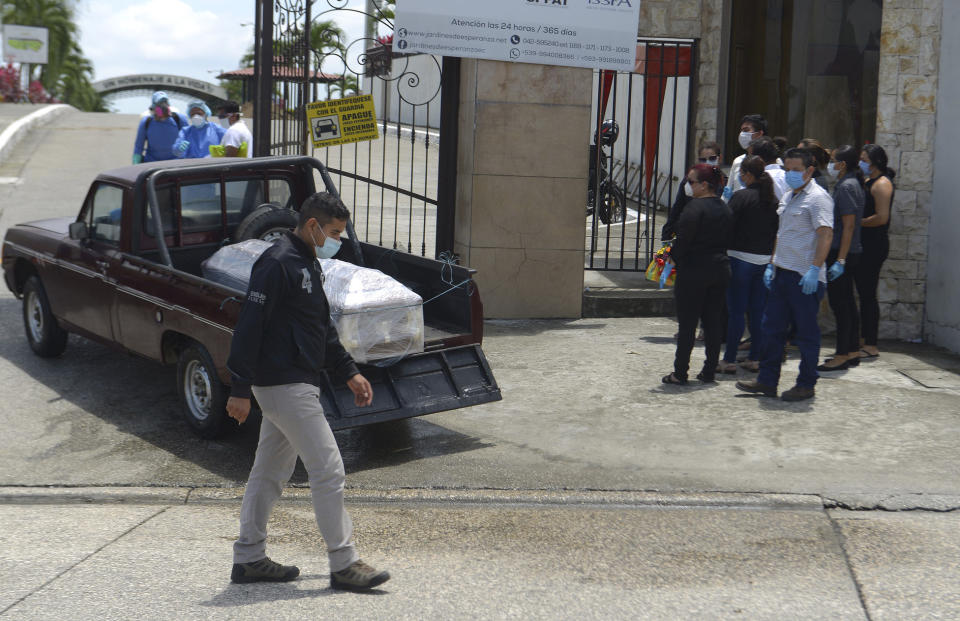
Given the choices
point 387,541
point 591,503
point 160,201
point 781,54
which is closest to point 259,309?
point 387,541

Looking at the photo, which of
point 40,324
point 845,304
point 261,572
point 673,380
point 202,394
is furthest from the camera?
point 40,324

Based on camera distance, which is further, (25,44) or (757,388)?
(25,44)

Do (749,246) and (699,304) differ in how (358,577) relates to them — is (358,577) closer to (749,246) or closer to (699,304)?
(699,304)

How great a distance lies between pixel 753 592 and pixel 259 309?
2587 mm

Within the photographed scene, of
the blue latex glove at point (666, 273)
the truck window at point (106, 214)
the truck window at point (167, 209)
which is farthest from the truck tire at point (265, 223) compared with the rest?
the blue latex glove at point (666, 273)

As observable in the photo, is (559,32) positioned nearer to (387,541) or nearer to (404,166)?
(387,541)

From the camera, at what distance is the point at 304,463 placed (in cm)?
489

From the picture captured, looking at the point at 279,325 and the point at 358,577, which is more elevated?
the point at 279,325

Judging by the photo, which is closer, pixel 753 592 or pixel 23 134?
pixel 753 592

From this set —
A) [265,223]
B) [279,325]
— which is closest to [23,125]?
[265,223]

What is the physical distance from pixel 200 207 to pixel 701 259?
12.9ft

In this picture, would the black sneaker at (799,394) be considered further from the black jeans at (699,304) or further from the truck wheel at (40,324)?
the truck wheel at (40,324)

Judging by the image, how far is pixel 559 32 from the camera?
35.4 feet

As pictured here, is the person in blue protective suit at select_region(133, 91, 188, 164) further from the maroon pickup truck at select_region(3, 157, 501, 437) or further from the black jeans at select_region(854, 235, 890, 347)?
the black jeans at select_region(854, 235, 890, 347)
